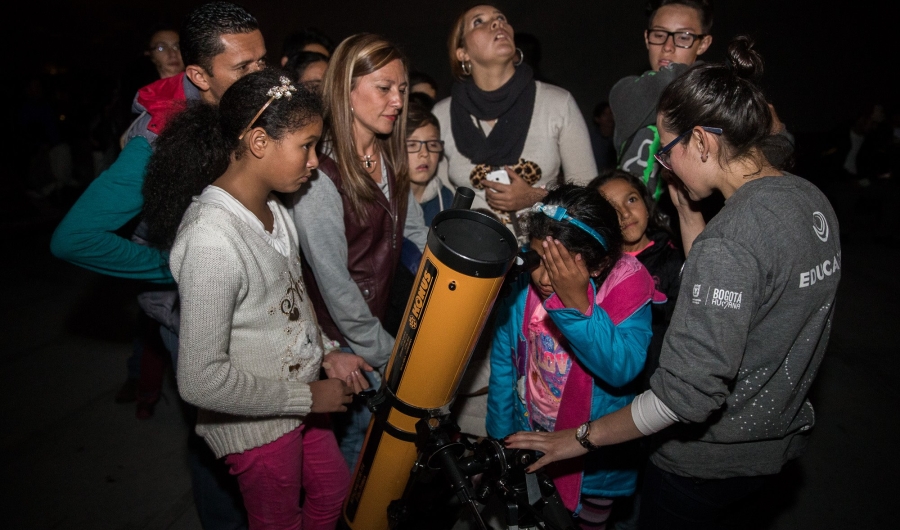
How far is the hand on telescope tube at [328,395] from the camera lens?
1.57m

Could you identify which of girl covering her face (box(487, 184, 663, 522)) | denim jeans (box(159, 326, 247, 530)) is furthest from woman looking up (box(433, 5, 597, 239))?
denim jeans (box(159, 326, 247, 530))

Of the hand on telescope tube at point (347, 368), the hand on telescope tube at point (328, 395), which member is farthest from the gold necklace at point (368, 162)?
the hand on telescope tube at point (328, 395)

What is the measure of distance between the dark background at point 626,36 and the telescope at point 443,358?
6.38 meters

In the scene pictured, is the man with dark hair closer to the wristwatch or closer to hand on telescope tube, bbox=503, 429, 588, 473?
hand on telescope tube, bbox=503, 429, 588, 473

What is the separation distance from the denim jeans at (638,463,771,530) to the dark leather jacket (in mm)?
1089

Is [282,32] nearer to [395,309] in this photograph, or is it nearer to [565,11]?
[565,11]

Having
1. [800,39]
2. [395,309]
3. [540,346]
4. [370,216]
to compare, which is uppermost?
[800,39]

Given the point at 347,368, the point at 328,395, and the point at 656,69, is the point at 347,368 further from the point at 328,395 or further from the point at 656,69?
the point at 656,69

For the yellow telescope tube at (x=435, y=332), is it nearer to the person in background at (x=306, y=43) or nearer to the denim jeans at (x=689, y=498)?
the denim jeans at (x=689, y=498)

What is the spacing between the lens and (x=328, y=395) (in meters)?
1.59

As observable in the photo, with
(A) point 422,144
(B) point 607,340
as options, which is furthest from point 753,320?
(A) point 422,144

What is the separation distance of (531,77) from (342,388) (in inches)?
64.2

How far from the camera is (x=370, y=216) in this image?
6.33ft

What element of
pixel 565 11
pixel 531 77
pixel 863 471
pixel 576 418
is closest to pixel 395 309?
pixel 576 418
